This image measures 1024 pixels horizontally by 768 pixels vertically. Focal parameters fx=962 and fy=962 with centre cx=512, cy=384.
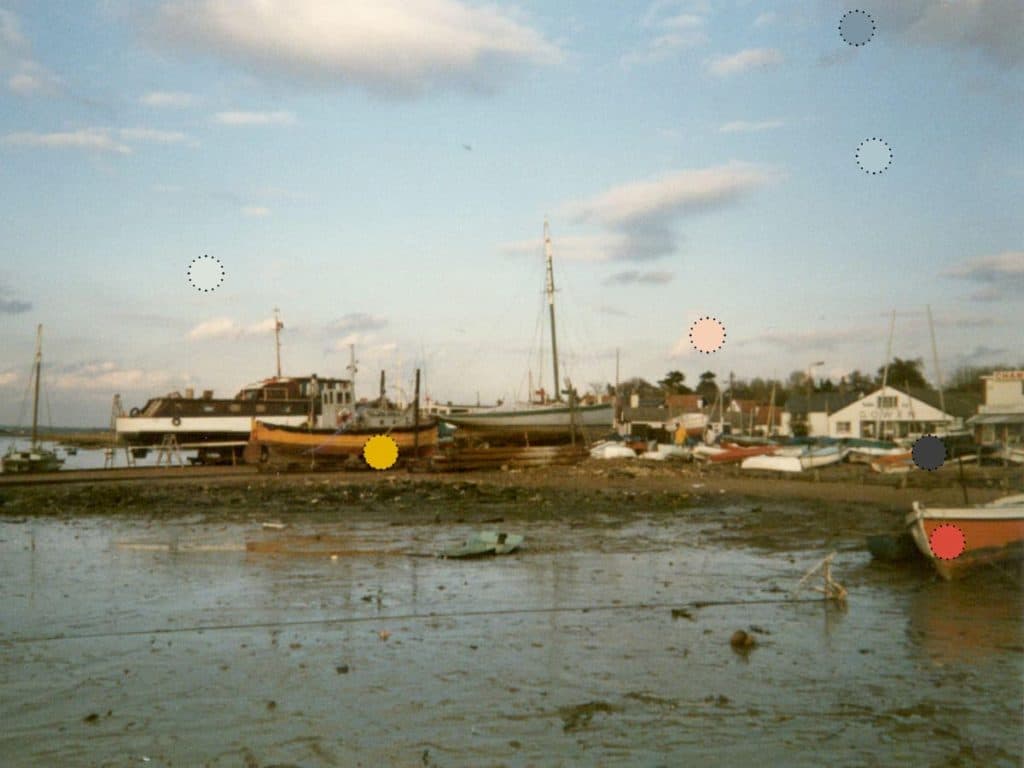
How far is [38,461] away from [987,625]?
4470 centimetres

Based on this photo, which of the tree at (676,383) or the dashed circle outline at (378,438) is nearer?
the dashed circle outline at (378,438)

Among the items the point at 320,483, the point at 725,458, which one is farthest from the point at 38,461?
the point at 725,458

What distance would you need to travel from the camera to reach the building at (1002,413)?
48.6 m

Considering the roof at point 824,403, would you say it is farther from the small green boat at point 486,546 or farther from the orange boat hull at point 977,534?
the orange boat hull at point 977,534

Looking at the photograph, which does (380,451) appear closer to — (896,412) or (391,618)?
(391,618)

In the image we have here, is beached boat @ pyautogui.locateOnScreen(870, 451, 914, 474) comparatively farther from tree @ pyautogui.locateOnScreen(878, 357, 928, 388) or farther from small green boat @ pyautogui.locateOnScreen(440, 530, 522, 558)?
tree @ pyautogui.locateOnScreen(878, 357, 928, 388)

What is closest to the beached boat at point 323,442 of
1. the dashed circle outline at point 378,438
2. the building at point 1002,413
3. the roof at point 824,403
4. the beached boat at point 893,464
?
the dashed circle outline at point 378,438

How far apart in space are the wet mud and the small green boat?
397 millimetres

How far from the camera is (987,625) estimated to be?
454 inches

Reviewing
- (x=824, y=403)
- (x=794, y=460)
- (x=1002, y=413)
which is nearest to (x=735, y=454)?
(x=794, y=460)

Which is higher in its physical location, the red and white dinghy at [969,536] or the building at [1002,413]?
the building at [1002,413]

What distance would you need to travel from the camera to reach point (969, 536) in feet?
47.3

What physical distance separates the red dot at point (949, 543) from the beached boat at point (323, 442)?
30916 mm

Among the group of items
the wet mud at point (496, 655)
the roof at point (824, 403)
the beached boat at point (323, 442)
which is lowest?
the wet mud at point (496, 655)
